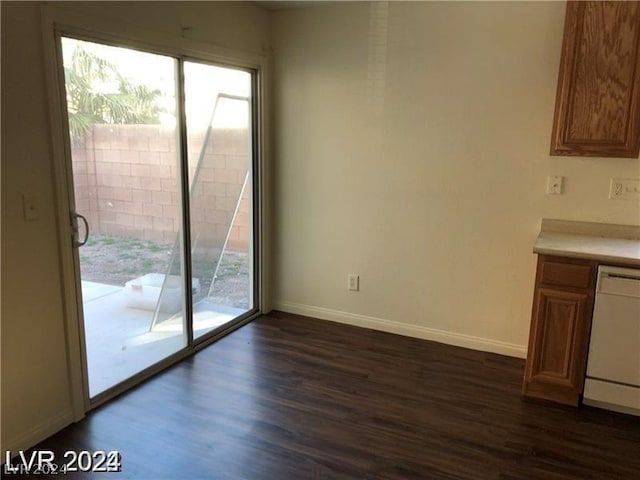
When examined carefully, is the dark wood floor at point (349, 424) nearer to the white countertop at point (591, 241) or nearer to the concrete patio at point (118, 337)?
the concrete patio at point (118, 337)

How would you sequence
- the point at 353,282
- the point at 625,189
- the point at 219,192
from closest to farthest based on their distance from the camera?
the point at 625,189 → the point at 219,192 → the point at 353,282

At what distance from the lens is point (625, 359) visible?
102 inches

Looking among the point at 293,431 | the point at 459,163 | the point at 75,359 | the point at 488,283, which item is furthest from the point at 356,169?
the point at 75,359

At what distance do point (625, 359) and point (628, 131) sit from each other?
1.22m

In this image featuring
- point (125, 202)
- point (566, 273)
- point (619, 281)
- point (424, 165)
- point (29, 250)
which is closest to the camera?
point (29, 250)

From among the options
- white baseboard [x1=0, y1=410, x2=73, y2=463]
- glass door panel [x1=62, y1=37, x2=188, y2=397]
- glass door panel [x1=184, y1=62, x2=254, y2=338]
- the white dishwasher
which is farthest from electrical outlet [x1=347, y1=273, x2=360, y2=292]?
white baseboard [x1=0, y1=410, x2=73, y2=463]

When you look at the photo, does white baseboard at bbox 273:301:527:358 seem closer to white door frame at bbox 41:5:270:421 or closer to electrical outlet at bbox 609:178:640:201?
electrical outlet at bbox 609:178:640:201

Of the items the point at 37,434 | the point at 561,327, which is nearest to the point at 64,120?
the point at 37,434

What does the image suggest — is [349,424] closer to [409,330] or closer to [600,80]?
[409,330]

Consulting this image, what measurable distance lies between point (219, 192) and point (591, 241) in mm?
2427

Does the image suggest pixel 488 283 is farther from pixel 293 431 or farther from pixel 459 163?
pixel 293 431

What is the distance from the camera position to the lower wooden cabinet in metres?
2.61

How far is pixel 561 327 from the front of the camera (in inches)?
106

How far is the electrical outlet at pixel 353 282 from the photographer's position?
3.82 meters
